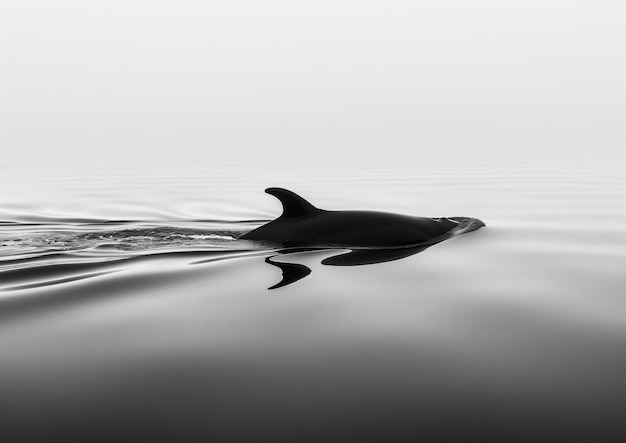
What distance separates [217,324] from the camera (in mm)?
4984

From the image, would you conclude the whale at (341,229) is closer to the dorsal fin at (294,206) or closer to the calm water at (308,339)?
the dorsal fin at (294,206)

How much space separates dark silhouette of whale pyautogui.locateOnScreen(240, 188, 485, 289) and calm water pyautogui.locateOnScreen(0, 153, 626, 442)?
37cm

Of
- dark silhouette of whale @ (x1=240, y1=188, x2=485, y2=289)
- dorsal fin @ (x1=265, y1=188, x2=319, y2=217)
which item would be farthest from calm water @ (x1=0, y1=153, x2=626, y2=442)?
dorsal fin @ (x1=265, y1=188, x2=319, y2=217)

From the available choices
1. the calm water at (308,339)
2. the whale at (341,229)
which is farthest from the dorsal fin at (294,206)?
the calm water at (308,339)

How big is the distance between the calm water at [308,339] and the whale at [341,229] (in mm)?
450

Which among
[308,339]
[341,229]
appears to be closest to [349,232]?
[341,229]

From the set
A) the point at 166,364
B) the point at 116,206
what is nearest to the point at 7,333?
the point at 166,364

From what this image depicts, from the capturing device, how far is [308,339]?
461 cm

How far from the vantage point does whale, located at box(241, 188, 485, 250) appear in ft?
29.0

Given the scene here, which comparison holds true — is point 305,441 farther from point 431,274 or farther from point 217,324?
point 431,274

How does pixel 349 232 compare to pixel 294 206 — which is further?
pixel 294 206

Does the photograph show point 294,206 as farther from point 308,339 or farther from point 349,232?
point 308,339

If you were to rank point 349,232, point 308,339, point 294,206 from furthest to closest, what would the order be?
point 294,206, point 349,232, point 308,339

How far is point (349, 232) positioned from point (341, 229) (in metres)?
0.12
